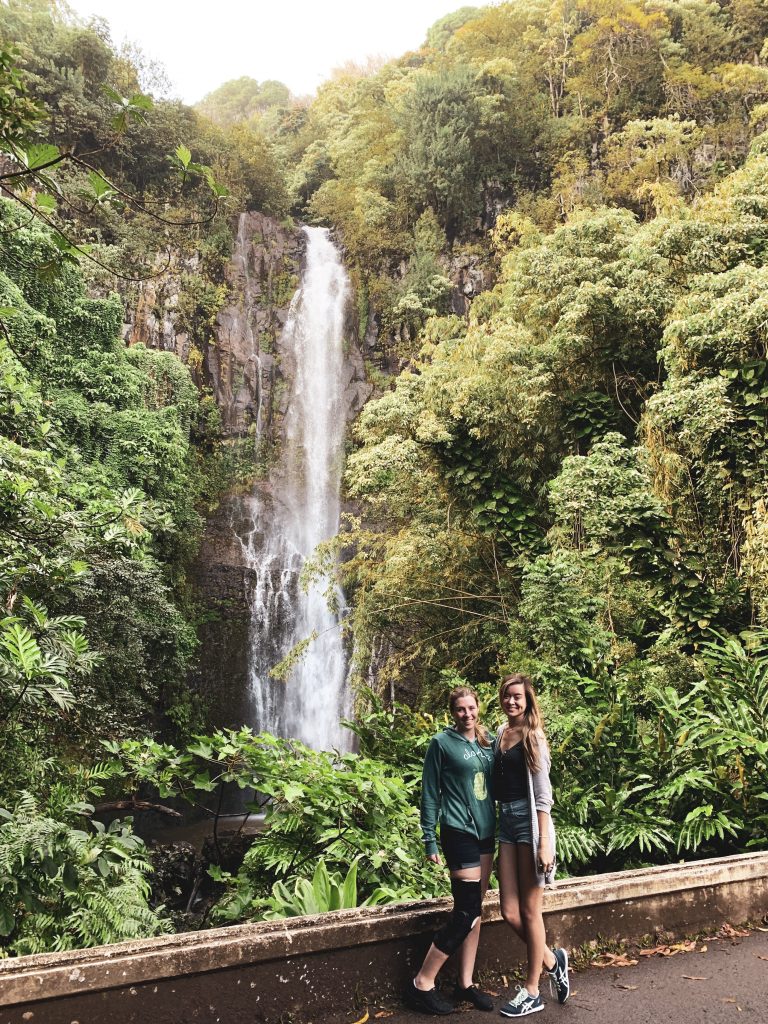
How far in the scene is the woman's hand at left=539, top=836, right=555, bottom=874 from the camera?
8.71ft

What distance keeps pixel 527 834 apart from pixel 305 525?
17.2 metres

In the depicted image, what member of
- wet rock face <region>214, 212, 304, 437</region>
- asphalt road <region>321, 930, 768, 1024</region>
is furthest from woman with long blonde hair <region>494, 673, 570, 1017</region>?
wet rock face <region>214, 212, 304, 437</region>

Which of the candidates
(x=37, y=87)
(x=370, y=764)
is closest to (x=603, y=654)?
(x=370, y=764)

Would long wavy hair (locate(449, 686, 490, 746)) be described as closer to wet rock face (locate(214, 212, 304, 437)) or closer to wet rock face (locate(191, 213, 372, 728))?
wet rock face (locate(191, 213, 372, 728))

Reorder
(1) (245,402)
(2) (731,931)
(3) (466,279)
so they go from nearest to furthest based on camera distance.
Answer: (2) (731,931) < (1) (245,402) < (3) (466,279)

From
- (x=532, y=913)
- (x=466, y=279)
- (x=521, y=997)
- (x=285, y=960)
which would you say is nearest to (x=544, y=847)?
(x=532, y=913)

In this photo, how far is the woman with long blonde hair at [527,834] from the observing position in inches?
105

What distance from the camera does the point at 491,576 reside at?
11.6m

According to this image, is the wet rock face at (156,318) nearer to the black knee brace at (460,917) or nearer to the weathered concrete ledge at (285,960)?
the weathered concrete ledge at (285,960)

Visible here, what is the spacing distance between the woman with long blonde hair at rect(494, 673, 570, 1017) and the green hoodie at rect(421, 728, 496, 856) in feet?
0.27

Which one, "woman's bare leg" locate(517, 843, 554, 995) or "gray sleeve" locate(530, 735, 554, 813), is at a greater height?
"gray sleeve" locate(530, 735, 554, 813)

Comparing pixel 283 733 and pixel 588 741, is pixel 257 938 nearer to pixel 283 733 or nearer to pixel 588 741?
pixel 588 741

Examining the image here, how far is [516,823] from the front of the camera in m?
2.78

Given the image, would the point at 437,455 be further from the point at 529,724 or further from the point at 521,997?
the point at 521,997
